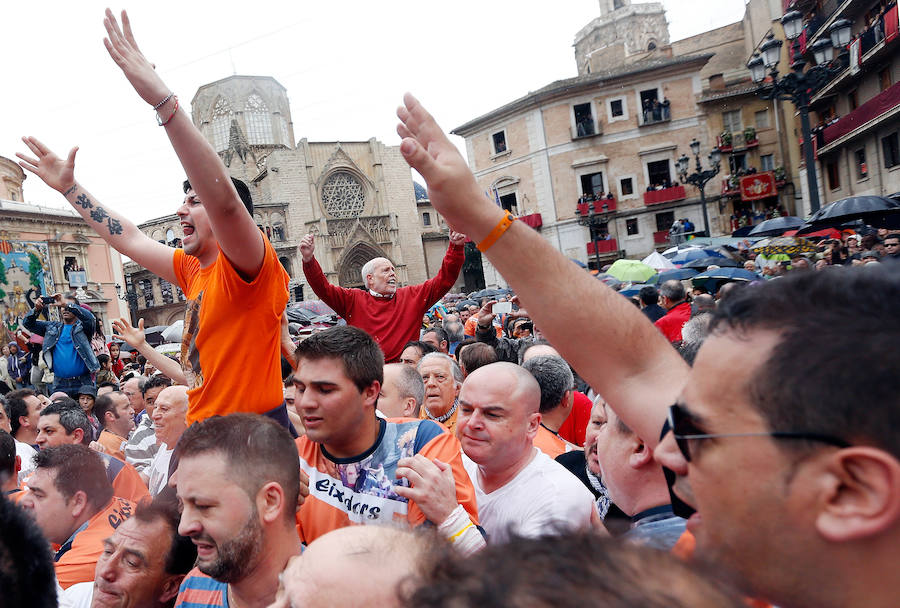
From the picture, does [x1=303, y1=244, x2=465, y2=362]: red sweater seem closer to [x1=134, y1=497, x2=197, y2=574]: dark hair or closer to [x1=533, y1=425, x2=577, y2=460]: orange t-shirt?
[x1=533, y1=425, x2=577, y2=460]: orange t-shirt

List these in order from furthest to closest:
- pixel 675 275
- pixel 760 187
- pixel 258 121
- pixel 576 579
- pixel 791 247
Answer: pixel 258 121
pixel 760 187
pixel 675 275
pixel 791 247
pixel 576 579

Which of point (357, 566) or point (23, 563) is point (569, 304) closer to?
point (357, 566)

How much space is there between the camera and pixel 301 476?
247 centimetres

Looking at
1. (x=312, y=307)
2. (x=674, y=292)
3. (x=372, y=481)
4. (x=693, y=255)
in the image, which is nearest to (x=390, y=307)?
(x=372, y=481)

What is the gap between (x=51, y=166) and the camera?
336 cm

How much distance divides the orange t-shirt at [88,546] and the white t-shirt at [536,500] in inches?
69.6

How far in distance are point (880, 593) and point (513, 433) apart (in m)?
2.09

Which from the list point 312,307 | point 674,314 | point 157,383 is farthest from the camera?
point 312,307

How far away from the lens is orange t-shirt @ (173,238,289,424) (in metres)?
2.72

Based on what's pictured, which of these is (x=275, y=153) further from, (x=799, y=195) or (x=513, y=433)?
(x=513, y=433)

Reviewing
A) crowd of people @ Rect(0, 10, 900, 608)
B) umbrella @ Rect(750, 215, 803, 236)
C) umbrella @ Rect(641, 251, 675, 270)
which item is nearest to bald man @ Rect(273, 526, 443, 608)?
crowd of people @ Rect(0, 10, 900, 608)

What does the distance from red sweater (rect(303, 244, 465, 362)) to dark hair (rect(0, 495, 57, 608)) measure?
4.12m

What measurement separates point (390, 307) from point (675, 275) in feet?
36.1

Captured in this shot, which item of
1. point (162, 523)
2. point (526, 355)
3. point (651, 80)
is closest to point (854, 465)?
point (162, 523)
